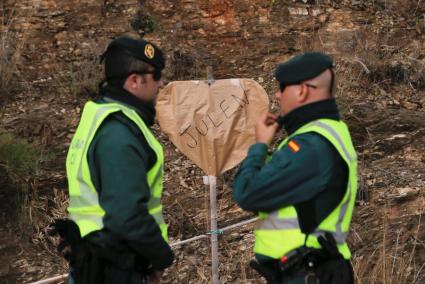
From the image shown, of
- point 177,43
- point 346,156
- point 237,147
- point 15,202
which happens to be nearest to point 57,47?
point 177,43

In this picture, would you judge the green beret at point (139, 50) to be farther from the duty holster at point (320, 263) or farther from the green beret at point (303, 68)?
the duty holster at point (320, 263)

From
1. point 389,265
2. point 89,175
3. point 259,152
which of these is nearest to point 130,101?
point 89,175

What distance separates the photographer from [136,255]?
245 centimetres

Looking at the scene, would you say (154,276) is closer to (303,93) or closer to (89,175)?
(89,175)

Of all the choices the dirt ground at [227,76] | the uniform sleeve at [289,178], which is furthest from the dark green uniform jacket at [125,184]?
the dirt ground at [227,76]

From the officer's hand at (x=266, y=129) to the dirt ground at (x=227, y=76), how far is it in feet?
7.71

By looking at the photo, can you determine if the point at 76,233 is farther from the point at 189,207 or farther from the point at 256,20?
the point at 256,20

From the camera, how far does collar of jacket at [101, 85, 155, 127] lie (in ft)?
8.27

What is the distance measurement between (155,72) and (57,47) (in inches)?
194

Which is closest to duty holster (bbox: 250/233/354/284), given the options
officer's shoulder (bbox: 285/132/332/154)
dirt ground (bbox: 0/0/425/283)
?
officer's shoulder (bbox: 285/132/332/154)

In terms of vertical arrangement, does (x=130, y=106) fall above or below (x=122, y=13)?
above

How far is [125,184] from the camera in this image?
2.29 m

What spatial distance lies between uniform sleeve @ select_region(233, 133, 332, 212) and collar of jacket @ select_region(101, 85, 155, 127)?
20.7 inches

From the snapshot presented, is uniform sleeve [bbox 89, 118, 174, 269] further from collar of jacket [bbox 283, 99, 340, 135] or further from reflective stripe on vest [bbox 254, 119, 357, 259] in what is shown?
collar of jacket [bbox 283, 99, 340, 135]
